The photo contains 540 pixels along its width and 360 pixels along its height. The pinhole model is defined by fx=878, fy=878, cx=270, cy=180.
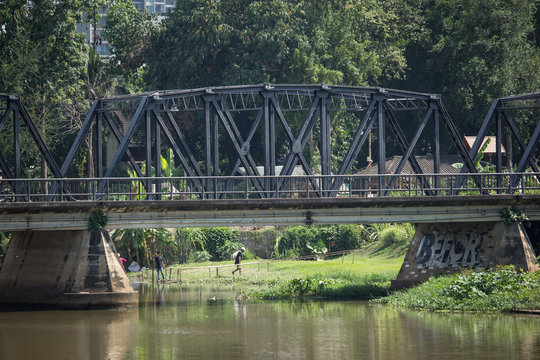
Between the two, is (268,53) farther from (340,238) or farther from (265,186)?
(265,186)

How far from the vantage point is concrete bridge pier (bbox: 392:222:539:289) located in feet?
118

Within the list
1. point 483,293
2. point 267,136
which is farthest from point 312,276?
point 483,293

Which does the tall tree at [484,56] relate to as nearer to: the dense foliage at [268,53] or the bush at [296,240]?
the dense foliage at [268,53]

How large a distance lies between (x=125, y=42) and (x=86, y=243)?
→ 35.2 metres

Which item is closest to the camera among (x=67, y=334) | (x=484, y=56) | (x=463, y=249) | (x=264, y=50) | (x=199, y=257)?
(x=67, y=334)

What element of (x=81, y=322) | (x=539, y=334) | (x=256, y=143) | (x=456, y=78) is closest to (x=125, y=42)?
(x=256, y=143)

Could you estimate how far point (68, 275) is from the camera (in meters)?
33.8

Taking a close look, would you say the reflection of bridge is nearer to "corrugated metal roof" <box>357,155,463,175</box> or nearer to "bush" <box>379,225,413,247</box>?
"bush" <box>379,225,413,247</box>

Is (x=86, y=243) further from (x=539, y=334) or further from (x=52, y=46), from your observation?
(x=52, y=46)

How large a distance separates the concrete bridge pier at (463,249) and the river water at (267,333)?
4.05m

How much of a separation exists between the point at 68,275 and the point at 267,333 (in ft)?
32.6

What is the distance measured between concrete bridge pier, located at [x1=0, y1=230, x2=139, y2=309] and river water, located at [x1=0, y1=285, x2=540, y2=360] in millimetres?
744

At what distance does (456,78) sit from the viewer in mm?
66312

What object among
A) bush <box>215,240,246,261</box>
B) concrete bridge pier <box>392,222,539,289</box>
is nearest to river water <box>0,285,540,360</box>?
concrete bridge pier <box>392,222,539,289</box>
